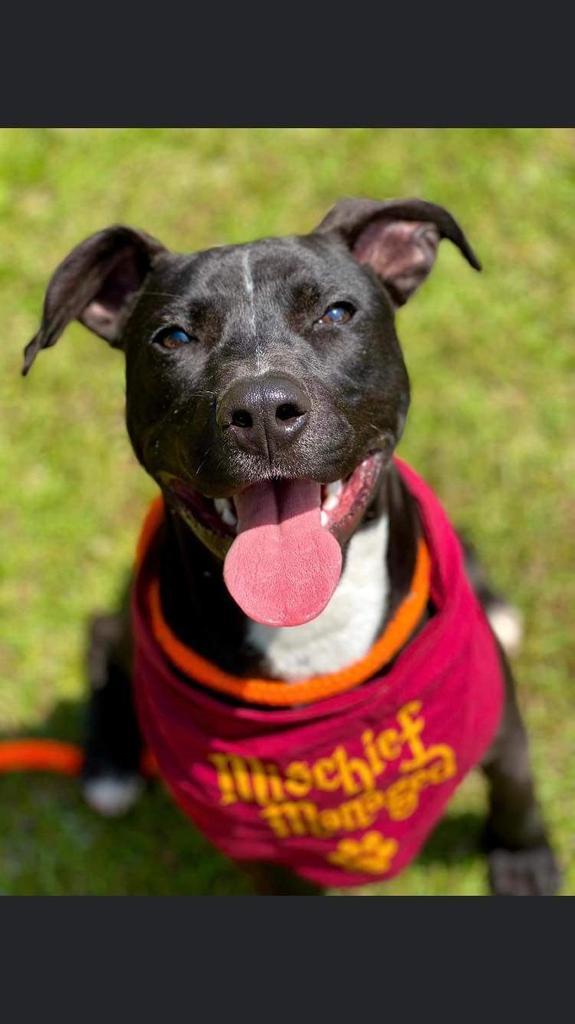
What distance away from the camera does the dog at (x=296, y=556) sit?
2.72 metres

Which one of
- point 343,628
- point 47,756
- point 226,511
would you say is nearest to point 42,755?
point 47,756

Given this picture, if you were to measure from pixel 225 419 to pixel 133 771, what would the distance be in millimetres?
2252

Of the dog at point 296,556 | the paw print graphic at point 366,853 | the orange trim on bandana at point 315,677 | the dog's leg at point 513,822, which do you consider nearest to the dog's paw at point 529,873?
the dog's leg at point 513,822

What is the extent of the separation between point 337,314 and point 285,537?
59cm

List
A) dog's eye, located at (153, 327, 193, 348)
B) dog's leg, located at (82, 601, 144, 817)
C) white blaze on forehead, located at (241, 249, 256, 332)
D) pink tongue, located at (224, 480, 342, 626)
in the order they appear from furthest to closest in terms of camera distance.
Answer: dog's leg, located at (82, 601, 144, 817) → dog's eye, located at (153, 327, 193, 348) → white blaze on forehead, located at (241, 249, 256, 332) → pink tongue, located at (224, 480, 342, 626)

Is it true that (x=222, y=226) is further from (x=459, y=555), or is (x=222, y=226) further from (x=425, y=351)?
(x=459, y=555)

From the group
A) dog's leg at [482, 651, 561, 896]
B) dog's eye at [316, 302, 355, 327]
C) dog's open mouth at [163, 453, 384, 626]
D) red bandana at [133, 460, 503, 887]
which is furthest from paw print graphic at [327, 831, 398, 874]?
dog's eye at [316, 302, 355, 327]

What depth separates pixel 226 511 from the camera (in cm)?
286

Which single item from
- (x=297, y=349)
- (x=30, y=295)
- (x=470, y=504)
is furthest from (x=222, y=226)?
(x=297, y=349)

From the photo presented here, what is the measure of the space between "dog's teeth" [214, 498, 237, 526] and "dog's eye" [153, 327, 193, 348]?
41 centimetres

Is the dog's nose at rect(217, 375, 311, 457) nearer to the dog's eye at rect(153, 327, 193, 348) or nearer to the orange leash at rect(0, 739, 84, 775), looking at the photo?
the dog's eye at rect(153, 327, 193, 348)

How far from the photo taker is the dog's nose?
253 cm

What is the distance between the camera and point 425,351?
500 centimetres

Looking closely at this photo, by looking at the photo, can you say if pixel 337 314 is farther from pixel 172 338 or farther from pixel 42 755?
pixel 42 755
